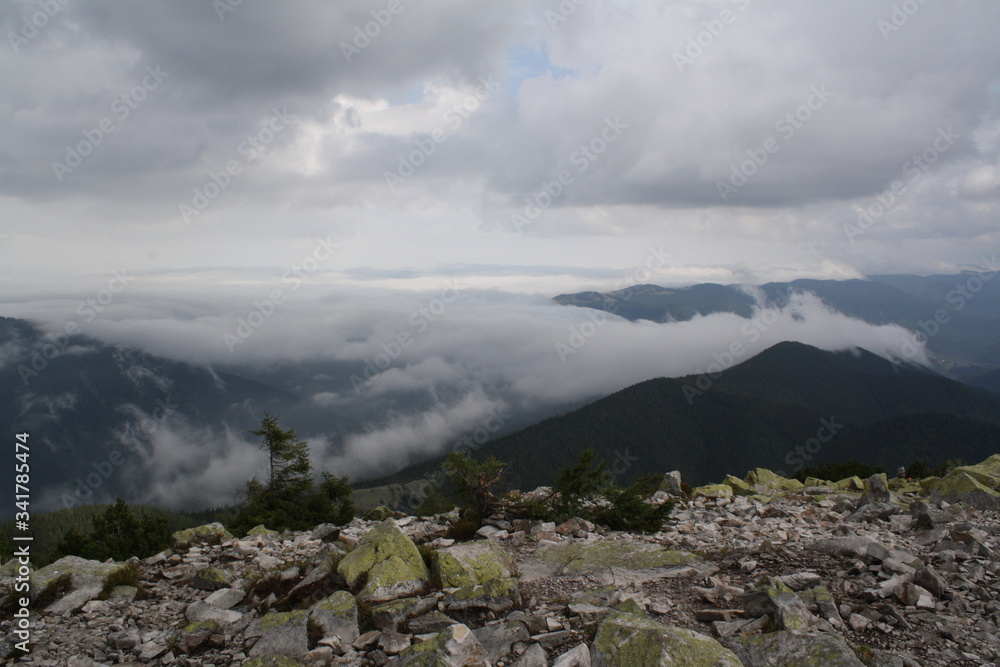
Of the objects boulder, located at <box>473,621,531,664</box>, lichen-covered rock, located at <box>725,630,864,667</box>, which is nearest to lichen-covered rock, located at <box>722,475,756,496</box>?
lichen-covered rock, located at <box>725,630,864,667</box>

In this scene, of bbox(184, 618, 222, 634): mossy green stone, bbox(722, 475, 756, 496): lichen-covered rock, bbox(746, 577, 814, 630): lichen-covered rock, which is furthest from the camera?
bbox(722, 475, 756, 496): lichen-covered rock

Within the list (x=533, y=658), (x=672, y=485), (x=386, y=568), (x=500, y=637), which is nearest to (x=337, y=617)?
(x=386, y=568)

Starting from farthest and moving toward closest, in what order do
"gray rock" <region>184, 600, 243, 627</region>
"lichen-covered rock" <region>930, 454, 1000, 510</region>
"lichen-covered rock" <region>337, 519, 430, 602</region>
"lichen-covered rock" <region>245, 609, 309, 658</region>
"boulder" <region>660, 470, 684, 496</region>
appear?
"boulder" <region>660, 470, 684, 496</region>, "lichen-covered rock" <region>930, 454, 1000, 510</region>, "lichen-covered rock" <region>337, 519, 430, 602</region>, "gray rock" <region>184, 600, 243, 627</region>, "lichen-covered rock" <region>245, 609, 309, 658</region>

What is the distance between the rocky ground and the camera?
7.17 metres

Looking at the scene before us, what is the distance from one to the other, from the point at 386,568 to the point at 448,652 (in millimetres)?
3377

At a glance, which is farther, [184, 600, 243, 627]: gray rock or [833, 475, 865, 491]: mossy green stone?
[833, 475, 865, 491]: mossy green stone

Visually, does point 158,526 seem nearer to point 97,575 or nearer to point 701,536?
point 97,575

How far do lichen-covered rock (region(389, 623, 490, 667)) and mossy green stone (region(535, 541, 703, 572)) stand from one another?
4.25 metres

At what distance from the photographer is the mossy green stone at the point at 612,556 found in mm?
11094

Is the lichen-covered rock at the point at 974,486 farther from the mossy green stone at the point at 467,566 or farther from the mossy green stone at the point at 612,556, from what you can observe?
the mossy green stone at the point at 467,566

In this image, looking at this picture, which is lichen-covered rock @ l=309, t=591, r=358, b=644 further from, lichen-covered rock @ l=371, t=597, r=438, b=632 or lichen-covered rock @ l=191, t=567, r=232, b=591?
lichen-covered rock @ l=191, t=567, r=232, b=591

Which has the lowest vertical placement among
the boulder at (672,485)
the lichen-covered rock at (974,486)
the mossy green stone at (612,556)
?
the boulder at (672,485)

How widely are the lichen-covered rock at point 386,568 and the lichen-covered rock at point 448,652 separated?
7.18ft

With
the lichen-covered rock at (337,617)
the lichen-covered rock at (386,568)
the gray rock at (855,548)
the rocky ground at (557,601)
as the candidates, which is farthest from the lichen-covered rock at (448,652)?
the gray rock at (855,548)
